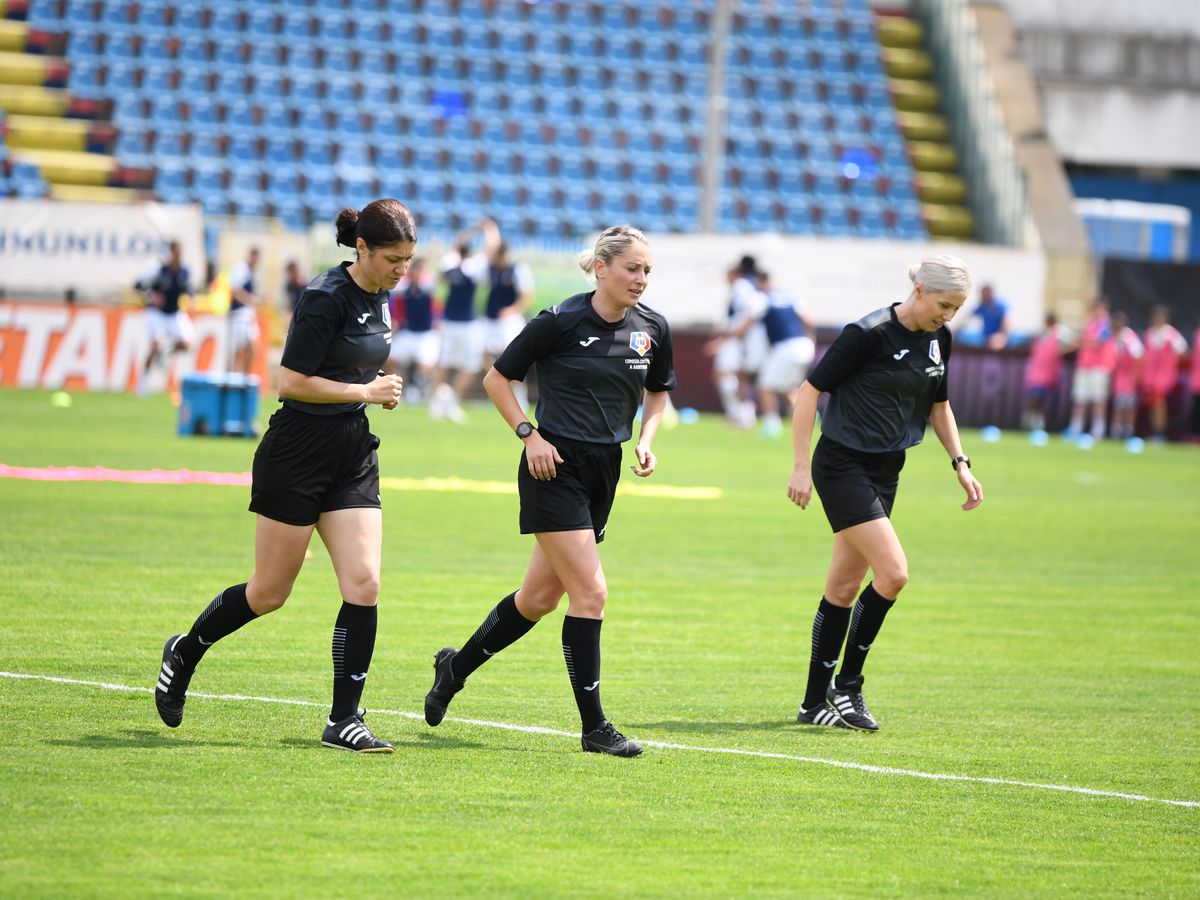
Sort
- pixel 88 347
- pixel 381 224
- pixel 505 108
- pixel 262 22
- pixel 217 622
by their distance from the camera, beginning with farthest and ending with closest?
1. pixel 505 108
2. pixel 262 22
3. pixel 88 347
4. pixel 217 622
5. pixel 381 224

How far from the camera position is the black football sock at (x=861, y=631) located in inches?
326

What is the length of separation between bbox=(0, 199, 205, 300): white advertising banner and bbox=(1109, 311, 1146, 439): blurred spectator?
16.0 m

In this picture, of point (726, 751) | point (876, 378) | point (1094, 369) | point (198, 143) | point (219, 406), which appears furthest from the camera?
A: point (198, 143)

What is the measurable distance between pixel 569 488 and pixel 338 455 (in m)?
0.92

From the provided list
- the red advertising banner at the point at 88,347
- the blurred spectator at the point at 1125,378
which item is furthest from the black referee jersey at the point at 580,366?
the blurred spectator at the point at 1125,378

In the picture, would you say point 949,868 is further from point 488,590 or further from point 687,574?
point 687,574

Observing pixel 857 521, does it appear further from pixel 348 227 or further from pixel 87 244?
pixel 87 244

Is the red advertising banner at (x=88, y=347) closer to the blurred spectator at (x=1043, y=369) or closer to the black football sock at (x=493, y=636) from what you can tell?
the blurred spectator at (x=1043, y=369)

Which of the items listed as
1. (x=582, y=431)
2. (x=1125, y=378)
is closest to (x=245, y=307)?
(x=1125, y=378)

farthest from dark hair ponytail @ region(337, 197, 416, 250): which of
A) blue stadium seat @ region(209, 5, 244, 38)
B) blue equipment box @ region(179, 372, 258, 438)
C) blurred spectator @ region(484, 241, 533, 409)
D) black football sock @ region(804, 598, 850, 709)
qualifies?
blue stadium seat @ region(209, 5, 244, 38)

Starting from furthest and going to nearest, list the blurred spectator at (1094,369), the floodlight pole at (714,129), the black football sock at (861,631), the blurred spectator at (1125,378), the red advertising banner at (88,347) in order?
the floodlight pole at (714,129), the blurred spectator at (1125,378), the blurred spectator at (1094,369), the red advertising banner at (88,347), the black football sock at (861,631)

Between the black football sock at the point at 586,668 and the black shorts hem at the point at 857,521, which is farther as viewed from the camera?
the black shorts hem at the point at 857,521

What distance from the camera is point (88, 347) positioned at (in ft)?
99.0

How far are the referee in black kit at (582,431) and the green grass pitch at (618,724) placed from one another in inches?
18.6
